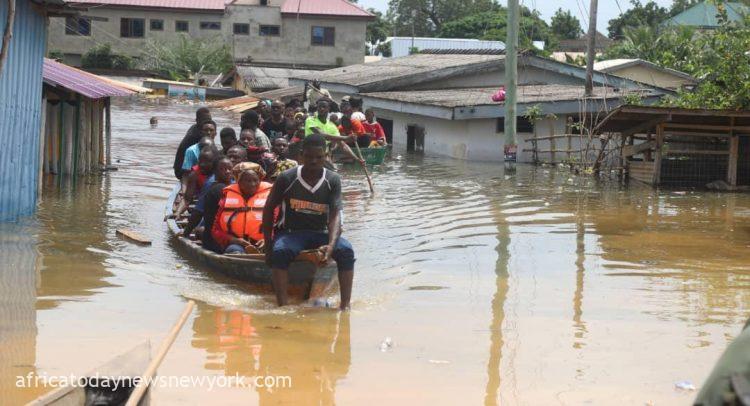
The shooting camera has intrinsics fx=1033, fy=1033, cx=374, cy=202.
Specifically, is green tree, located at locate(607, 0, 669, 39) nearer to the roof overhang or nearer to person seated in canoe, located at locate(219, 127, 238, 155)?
the roof overhang

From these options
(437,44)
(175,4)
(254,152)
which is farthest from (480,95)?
(437,44)

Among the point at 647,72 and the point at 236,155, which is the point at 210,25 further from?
the point at 236,155

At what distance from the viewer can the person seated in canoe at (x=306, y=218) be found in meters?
8.55

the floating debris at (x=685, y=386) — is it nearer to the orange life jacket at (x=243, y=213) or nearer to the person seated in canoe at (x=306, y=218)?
the person seated in canoe at (x=306, y=218)

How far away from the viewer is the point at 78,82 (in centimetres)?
1833

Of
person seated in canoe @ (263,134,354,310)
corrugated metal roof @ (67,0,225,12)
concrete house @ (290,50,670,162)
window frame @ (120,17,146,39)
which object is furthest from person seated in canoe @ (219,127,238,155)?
window frame @ (120,17,146,39)

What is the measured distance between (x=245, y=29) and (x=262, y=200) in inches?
1994

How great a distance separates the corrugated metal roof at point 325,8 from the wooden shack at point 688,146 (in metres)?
38.0

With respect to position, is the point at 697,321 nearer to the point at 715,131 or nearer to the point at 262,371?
the point at 262,371

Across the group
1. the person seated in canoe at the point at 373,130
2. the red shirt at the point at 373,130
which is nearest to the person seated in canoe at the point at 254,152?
the person seated in canoe at the point at 373,130

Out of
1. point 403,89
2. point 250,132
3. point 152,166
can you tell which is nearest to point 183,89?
point 403,89

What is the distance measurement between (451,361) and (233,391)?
5.51ft

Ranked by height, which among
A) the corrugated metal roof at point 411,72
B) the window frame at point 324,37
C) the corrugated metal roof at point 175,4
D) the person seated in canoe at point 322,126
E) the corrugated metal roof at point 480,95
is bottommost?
the person seated in canoe at point 322,126

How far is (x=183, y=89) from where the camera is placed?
47.7m
